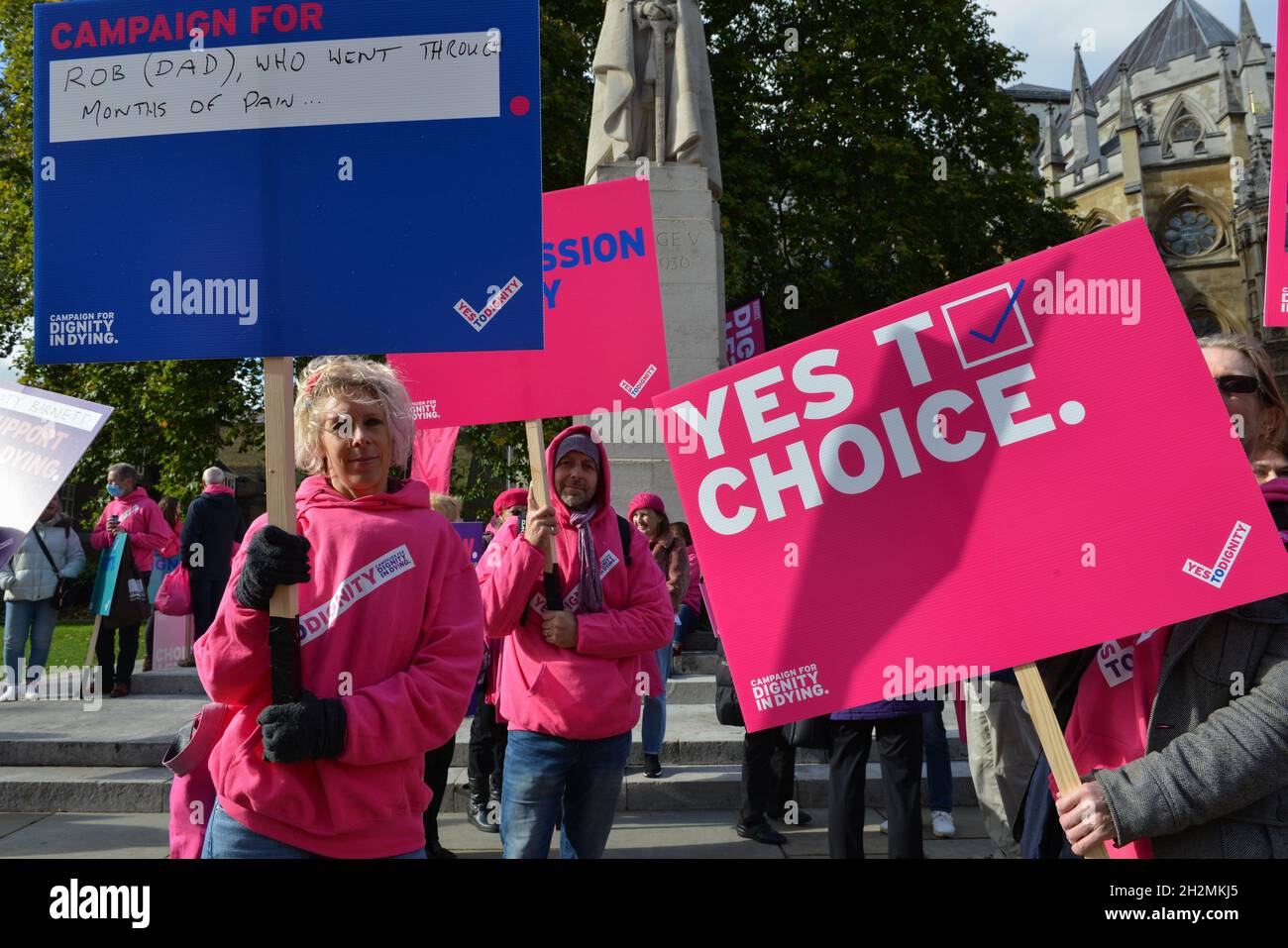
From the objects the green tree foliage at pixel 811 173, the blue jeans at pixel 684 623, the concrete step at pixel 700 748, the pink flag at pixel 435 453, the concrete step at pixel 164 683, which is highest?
the green tree foliage at pixel 811 173

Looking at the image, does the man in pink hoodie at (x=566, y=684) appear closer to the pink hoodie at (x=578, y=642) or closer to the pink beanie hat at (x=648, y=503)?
the pink hoodie at (x=578, y=642)

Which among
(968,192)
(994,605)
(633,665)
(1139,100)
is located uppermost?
(1139,100)

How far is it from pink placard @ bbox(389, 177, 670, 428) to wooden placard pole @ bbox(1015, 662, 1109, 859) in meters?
2.14

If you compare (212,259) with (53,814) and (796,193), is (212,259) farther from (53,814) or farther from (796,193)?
(796,193)

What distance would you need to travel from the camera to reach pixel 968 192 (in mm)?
21781

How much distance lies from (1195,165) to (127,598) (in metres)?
61.6

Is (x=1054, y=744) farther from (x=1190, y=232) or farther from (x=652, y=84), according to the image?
(x=1190, y=232)

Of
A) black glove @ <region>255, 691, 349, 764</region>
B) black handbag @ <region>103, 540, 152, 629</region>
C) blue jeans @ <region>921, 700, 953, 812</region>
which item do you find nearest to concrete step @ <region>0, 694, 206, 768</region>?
black handbag @ <region>103, 540, 152, 629</region>

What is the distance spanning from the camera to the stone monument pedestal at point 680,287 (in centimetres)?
1050

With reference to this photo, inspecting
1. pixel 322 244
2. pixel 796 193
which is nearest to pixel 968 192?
pixel 796 193

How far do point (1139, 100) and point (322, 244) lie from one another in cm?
7114

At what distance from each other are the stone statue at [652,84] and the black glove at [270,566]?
353 inches

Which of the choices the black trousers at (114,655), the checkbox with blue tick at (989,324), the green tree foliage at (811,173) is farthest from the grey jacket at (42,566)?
the green tree foliage at (811,173)
